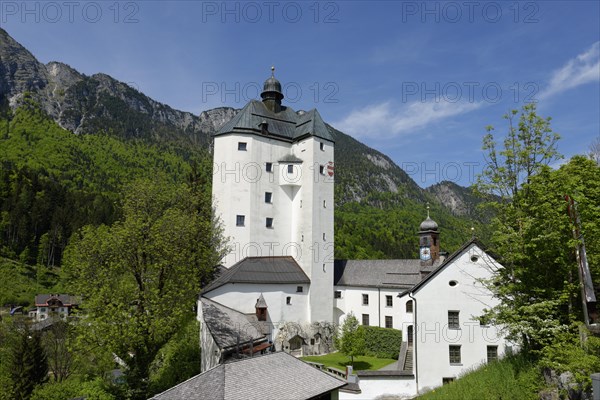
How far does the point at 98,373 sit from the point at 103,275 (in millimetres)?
12473

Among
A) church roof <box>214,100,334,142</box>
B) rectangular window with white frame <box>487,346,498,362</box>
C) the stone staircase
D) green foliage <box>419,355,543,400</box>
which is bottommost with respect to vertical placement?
the stone staircase

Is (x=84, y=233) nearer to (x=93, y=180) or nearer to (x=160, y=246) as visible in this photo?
(x=160, y=246)

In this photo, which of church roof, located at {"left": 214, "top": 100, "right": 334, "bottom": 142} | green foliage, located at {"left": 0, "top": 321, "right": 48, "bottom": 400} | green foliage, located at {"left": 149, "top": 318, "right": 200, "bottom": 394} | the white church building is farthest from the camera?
church roof, located at {"left": 214, "top": 100, "right": 334, "bottom": 142}

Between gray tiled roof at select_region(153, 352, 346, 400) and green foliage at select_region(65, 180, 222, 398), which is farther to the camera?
green foliage at select_region(65, 180, 222, 398)

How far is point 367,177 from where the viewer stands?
198 meters

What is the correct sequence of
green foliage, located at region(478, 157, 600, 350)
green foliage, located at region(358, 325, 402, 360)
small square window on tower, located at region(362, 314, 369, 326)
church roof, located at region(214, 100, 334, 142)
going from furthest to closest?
church roof, located at region(214, 100, 334, 142) < small square window on tower, located at region(362, 314, 369, 326) < green foliage, located at region(358, 325, 402, 360) < green foliage, located at region(478, 157, 600, 350)

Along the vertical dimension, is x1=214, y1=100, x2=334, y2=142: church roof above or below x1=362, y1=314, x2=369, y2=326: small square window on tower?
above

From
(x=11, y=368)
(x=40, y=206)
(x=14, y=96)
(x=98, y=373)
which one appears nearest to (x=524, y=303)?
(x=98, y=373)

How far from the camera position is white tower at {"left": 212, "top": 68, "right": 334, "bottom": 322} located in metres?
40.8

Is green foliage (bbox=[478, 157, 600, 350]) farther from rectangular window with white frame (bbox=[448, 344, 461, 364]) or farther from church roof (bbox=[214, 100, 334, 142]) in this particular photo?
church roof (bbox=[214, 100, 334, 142])

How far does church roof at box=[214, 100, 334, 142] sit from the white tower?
0.37 feet

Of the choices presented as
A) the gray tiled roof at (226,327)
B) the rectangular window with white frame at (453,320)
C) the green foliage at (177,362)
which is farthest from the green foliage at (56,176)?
the rectangular window with white frame at (453,320)

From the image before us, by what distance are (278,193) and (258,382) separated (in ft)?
95.4

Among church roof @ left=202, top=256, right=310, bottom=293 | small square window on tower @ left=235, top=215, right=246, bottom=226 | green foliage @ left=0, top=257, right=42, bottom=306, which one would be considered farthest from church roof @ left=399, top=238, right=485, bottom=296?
green foliage @ left=0, top=257, right=42, bottom=306
